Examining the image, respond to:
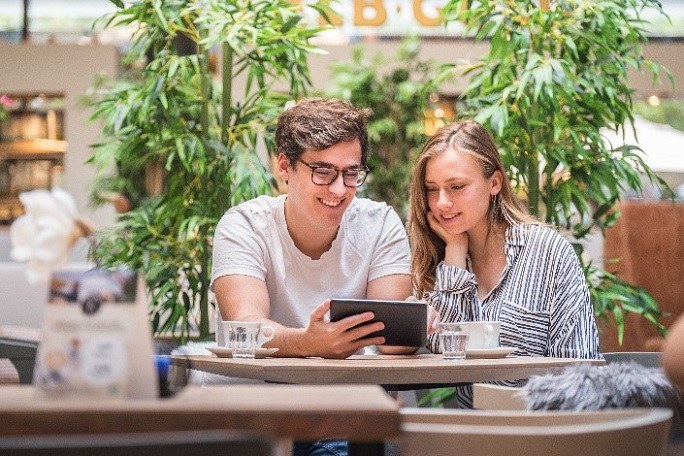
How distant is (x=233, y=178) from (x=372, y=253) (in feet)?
3.73

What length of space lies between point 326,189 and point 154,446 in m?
1.89

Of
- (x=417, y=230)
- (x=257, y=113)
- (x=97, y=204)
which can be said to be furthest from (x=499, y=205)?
(x=97, y=204)

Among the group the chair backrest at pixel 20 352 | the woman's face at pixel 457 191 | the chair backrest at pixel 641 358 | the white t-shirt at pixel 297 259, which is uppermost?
the woman's face at pixel 457 191

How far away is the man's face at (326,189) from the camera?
9.75 feet

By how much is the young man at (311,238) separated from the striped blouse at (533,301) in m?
0.20

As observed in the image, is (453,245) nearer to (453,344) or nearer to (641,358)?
(453,344)

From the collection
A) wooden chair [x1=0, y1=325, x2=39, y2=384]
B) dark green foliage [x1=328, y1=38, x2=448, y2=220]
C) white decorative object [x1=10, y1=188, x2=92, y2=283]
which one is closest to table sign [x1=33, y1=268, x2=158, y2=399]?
white decorative object [x1=10, y1=188, x2=92, y2=283]

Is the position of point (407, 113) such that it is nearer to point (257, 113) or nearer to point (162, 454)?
point (257, 113)

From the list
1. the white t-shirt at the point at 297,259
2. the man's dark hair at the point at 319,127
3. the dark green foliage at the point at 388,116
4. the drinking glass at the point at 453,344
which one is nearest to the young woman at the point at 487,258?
the white t-shirt at the point at 297,259

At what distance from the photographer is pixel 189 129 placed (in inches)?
167

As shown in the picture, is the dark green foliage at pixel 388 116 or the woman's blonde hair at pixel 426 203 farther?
the dark green foliage at pixel 388 116

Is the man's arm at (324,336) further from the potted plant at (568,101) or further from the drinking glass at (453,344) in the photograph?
the potted plant at (568,101)

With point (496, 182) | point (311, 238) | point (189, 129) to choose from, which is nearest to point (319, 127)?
point (311, 238)

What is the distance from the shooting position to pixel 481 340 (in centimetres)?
266
